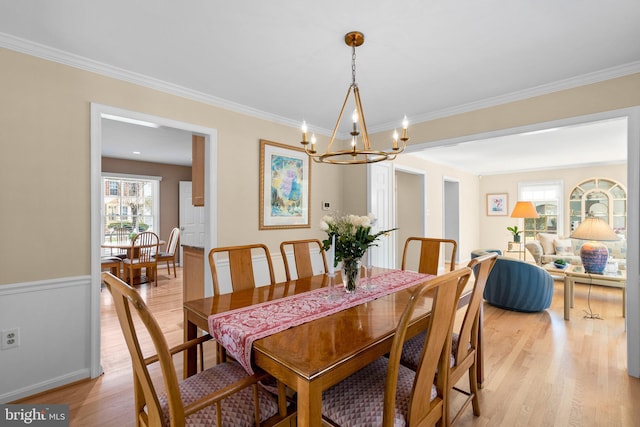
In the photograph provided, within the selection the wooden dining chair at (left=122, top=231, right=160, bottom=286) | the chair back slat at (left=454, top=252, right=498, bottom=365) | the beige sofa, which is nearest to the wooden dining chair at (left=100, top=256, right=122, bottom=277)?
the wooden dining chair at (left=122, top=231, right=160, bottom=286)

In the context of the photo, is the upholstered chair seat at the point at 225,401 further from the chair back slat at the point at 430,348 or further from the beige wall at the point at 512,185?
the beige wall at the point at 512,185

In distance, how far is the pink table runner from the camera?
4.33 feet

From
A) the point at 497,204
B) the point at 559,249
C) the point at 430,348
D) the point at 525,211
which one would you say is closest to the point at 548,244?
the point at 559,249

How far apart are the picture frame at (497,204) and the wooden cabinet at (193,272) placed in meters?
7.22

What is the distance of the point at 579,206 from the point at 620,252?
139cm

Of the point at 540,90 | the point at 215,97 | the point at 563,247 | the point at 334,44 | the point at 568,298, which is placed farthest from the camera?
the point at 563,247

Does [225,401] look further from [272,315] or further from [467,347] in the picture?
[467,347]

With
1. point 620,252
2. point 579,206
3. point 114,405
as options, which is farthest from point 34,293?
point 579,206

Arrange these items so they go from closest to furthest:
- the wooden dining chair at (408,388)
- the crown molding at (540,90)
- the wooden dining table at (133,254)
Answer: the wooden dining chair at (408,388)
the crown molding at (540,90)
the wooden dining table at (133,254)

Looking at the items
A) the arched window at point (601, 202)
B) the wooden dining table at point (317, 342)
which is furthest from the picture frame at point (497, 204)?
the wooden dining table at point (317, 342)

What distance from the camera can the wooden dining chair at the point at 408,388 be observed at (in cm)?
113

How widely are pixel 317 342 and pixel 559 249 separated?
21.7 feet

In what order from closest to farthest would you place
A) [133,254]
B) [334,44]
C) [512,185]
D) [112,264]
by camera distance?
[334,44], [112,264], [133,254], [512,185]

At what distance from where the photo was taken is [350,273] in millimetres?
1883
